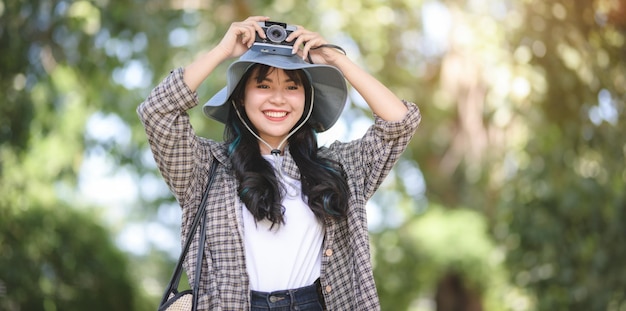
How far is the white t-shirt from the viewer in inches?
102

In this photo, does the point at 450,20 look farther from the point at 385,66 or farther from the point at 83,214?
the point at 83,214

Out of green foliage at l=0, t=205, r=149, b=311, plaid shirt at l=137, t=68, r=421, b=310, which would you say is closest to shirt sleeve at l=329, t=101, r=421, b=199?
plaid shirt at l=137, t=68, r=421, b=310

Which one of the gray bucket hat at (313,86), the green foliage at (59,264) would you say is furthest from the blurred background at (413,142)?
the gray bucket hat at (313,86)

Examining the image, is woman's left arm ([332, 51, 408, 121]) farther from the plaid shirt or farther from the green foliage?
the green foliage

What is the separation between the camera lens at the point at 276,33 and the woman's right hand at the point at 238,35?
21 millimetres

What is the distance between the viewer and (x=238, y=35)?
2.71 meters

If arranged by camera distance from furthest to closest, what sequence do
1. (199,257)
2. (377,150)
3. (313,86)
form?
(313,86) → (377,150) → (199,257)

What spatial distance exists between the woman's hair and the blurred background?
11.3ft

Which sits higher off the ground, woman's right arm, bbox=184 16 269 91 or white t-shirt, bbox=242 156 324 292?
woman's right arm, bbox=184 16 269 91

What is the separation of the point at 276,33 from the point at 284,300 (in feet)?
2.60

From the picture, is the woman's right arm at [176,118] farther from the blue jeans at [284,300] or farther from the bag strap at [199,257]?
the blue jeans at [284,300]

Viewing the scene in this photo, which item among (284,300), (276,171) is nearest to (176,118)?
(276,171)

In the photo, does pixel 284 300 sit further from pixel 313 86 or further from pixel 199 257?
pixel 313 86

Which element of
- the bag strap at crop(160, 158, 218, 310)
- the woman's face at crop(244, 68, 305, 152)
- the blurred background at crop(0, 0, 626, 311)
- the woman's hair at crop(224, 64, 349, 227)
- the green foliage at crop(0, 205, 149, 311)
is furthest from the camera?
the green foliage at crop(0, 205, 149, 311)
